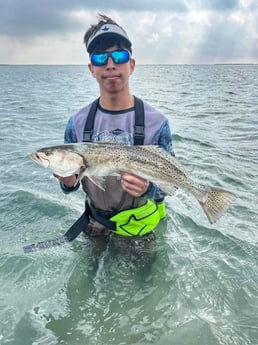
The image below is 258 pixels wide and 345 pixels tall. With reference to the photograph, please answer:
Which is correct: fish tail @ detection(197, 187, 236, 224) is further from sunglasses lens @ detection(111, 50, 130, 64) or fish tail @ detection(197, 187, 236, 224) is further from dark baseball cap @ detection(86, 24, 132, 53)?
dark baseball cap @ detection(86, 24, 132, 53)

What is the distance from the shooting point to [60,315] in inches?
204

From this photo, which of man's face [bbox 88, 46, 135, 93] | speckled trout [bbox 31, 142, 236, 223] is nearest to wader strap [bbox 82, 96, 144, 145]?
man's face [bbox 88, 46, 135, 93]

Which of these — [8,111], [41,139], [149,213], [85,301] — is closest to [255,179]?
[149,213]

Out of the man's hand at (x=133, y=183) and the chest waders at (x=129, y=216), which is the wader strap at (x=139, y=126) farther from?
the man's hand at (x=133, y=183)

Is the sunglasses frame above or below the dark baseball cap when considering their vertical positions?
below

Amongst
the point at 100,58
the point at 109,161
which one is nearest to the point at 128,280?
the point at 109,161

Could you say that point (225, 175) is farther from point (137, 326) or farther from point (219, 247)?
point (137, 326)

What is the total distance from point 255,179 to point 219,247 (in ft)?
13.1

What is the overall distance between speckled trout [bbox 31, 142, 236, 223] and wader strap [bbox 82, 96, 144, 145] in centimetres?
46

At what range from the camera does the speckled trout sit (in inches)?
171

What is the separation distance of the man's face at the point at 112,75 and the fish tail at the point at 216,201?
167cm

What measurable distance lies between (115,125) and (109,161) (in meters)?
0.83

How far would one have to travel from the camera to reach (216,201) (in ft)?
15.5

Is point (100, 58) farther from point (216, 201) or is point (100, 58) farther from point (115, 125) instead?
point (216, 201)
